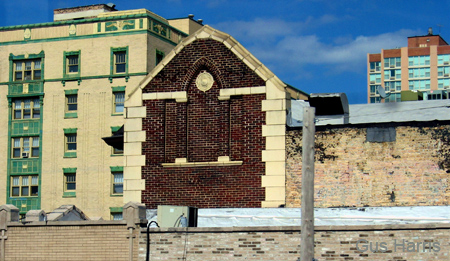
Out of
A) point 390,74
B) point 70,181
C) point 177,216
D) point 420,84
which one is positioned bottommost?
point 177,216

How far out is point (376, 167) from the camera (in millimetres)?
25000

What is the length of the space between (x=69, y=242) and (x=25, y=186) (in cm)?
3802

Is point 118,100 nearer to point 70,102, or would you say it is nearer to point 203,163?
point 70,102

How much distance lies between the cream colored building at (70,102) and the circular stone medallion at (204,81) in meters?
31.7

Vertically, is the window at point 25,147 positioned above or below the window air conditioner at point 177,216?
above

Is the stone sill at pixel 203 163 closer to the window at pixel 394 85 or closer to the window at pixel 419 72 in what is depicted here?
the window at pixel 419 72

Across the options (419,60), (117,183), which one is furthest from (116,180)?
(419,60)

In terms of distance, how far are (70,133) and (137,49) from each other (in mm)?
8138

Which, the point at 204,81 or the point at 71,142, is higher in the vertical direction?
the point at 204,81

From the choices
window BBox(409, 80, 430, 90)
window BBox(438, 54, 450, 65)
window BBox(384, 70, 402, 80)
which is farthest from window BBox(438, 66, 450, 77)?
window BBox(384, 70, 402, 80)

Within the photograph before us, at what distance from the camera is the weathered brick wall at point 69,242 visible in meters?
23.8

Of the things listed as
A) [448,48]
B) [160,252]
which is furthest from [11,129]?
[448,48]

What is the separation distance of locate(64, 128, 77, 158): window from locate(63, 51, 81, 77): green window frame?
4350 mm

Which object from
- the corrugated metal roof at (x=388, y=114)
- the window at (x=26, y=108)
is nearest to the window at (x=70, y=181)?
the window at (x=26, y=108)
